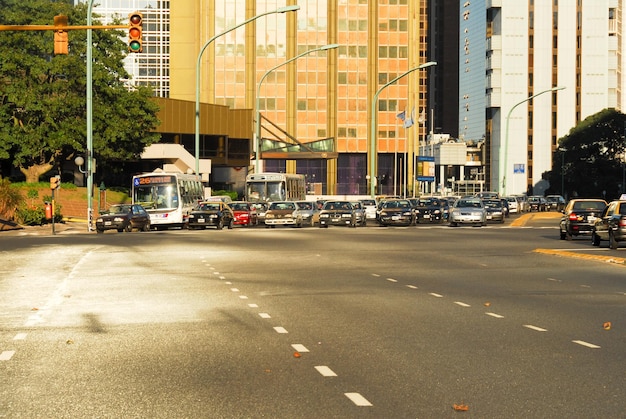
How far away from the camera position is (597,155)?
137 m

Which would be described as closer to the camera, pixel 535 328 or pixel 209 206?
pixel 535 328

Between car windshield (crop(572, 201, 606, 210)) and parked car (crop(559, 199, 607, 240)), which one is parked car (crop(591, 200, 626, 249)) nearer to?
parked car (crop(559, 199, 607, 240))

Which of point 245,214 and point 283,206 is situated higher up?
point 283,206

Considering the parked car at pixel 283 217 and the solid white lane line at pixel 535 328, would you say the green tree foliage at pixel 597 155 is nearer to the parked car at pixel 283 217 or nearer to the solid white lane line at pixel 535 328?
the parked car at pixel 283 217

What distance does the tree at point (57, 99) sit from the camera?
65750 mm

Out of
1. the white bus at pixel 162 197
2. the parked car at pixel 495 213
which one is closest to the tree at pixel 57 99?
the white bus at pixel 162 197

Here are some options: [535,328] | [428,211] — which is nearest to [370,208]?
[428,211]

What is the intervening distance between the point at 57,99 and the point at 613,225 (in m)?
43.3

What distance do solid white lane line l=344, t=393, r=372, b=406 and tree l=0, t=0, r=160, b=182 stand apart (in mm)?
58188

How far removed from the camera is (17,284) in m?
19.9

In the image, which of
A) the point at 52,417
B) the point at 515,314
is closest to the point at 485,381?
the point at 52,417

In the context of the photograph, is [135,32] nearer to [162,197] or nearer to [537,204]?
[162,197]

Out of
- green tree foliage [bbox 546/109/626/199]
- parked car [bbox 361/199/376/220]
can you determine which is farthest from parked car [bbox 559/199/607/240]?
green tree foliage [bbox 546/109/626/199]

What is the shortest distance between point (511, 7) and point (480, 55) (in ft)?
43.6
